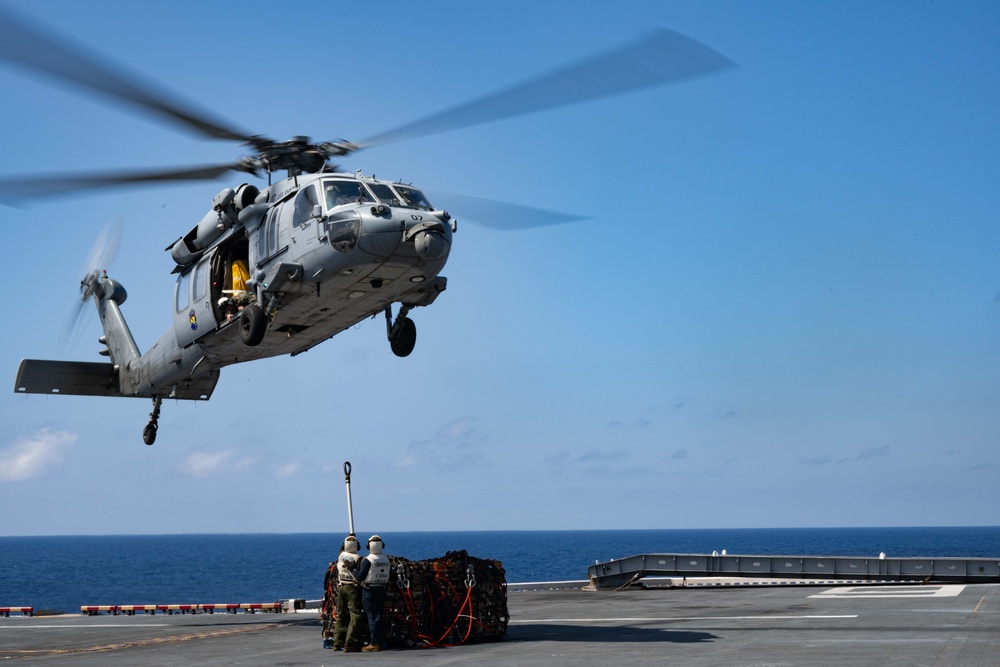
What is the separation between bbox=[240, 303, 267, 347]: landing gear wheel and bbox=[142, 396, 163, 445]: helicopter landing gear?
667 cm

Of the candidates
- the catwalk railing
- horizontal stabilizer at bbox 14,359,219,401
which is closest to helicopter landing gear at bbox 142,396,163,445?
horizontal stabilizer at bbox 14,359,219,401

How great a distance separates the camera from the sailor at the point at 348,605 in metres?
16.8

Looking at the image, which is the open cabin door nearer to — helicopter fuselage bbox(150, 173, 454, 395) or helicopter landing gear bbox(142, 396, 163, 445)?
helicopter fuselage bbox(150, 173, 454, 395)

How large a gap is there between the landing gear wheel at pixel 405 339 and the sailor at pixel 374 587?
243 inches

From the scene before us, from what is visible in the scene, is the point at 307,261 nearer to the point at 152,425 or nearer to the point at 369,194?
the point at 369,194

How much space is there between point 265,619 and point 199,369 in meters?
6.73

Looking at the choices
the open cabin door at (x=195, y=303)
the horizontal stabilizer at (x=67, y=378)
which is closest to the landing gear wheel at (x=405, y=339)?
the open cabin door at (x=195, y=303)

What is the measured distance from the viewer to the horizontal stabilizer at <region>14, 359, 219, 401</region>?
83.4 ft

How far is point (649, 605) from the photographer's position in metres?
25.6

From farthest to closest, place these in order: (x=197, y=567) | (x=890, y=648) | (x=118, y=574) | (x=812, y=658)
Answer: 1. (x=197, y=567)
2. (x=118, y=574)
3. (x=890, y=648)
4. (x=812, y=658)

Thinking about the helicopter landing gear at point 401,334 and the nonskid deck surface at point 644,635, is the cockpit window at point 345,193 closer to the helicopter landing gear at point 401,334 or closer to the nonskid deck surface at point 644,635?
the helicopter landing gear at point 401,334

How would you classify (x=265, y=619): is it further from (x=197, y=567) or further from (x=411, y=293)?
(x=197, y=567)

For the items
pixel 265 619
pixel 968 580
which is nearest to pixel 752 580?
pixel 968 580

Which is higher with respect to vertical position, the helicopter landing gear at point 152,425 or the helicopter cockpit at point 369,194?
the helicopter cockpit at point 369,194
